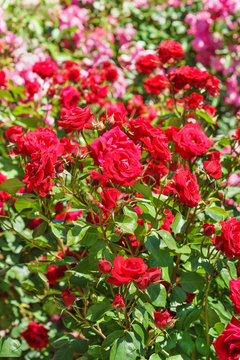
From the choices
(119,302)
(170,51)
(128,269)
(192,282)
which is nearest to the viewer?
(128,269)

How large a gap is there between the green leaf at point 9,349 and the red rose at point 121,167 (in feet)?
2.29

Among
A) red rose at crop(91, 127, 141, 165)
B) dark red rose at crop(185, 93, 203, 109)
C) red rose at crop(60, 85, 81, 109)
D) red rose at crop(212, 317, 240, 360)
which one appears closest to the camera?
red rose at crop(212, 317, 240, 360)

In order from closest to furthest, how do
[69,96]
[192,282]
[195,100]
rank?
[192,282]
[195,100]
[69,96]

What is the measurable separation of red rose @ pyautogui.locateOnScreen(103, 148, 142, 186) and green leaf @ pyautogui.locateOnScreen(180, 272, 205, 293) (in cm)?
43

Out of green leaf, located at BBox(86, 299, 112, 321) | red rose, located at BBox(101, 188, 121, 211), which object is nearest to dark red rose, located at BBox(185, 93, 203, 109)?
red rose, located at BBox(101, 188, 121, 211)

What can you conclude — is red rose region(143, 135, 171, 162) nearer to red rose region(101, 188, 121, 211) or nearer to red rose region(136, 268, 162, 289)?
red rose region(101, 188, 121, 211)

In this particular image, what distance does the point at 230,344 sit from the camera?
3.07 ft

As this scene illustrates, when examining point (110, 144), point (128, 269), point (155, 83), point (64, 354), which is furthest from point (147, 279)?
point (155, 83)

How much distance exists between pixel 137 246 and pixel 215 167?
345 millimetres

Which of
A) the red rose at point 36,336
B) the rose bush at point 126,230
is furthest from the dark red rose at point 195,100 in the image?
the red rose at point 36,336

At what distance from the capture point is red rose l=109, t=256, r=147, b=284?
3.05 ft

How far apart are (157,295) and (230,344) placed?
0.91ft

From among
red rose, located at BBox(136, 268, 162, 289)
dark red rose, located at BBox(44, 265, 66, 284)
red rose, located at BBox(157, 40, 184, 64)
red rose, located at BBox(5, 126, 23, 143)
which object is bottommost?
dark red rose, located at BBox(44, 265, 66, 284)

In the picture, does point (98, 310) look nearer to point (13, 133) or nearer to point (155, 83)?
point (13, 133)
